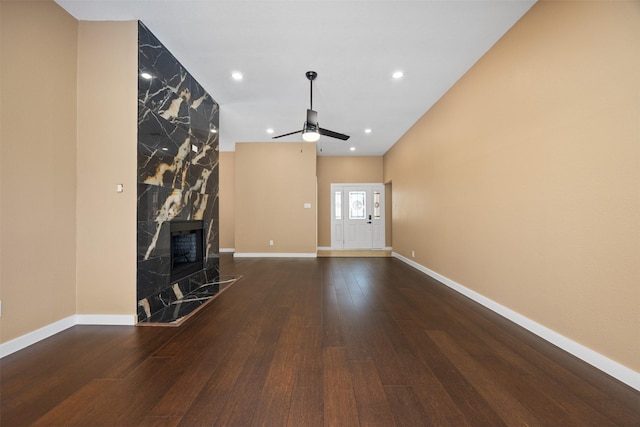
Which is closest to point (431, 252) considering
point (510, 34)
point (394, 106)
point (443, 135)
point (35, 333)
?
point (443, 135)

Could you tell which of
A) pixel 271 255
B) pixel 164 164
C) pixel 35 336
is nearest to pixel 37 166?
pixel 164 164

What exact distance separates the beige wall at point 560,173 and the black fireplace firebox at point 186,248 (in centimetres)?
371

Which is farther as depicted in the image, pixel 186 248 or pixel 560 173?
pixel 186 248

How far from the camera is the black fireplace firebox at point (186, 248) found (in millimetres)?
3123

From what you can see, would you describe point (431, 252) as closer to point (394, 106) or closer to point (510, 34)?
point (394, 106)

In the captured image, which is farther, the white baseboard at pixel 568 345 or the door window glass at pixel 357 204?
the door window glass at pixel 357 204

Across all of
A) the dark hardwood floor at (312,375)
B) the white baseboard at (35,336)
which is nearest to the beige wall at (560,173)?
the dark hardwood floor at (312,375)

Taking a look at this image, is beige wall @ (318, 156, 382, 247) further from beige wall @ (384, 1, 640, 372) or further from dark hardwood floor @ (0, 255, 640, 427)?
dark hardwood floor @ (0, 255, 640, 427)

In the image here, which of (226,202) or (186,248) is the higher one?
(226,202)

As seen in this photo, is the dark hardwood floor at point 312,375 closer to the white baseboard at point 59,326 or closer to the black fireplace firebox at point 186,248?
the white baseboard at point 59,326

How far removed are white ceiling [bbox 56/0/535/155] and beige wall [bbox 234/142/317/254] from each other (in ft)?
7.02

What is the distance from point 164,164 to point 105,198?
67cm

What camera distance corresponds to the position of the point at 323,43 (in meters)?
2.79

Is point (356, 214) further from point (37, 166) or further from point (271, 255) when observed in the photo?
point (37, 166)
